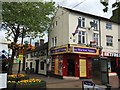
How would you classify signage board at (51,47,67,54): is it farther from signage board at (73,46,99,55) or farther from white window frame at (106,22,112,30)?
white window frame at (106,22,112,30)

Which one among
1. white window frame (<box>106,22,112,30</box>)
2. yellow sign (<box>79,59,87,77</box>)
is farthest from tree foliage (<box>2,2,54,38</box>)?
white window frame (<box>106,22,112,30</box>)

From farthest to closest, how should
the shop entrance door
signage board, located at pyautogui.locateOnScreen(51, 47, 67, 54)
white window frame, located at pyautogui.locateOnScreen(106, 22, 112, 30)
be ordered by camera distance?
white window frame, located at pyautogui.locateOnScreen(106, 22, 112, 30), the shop entrance door, signage board, located at pyautogui.locateOnScreen(51, 47, 67, 54)

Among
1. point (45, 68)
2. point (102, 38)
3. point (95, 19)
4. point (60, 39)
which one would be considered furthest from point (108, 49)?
point (45, 68)

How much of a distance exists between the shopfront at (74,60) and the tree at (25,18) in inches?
153

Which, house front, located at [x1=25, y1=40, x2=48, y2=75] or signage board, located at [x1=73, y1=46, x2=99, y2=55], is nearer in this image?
signage board, located at [x1=73, y1=46, x2=99, y2=55]

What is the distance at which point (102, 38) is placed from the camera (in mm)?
29438

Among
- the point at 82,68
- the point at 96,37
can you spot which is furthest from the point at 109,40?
the point at 82,68

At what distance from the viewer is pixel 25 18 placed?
22.2m

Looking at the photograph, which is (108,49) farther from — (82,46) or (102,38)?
(82,46)

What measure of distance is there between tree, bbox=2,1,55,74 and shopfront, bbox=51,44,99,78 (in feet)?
12.7

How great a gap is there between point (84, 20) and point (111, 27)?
5.31 metres

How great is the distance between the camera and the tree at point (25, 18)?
2200 centimetres

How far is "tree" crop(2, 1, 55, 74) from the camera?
22.0 m

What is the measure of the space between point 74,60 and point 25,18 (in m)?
8.09
